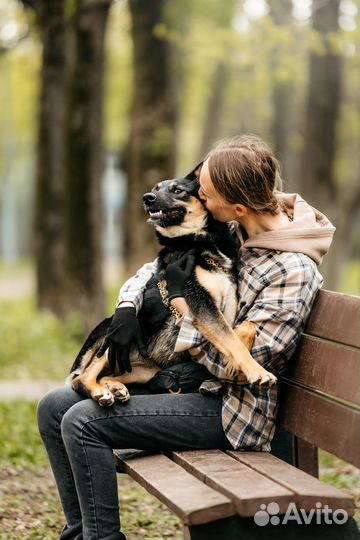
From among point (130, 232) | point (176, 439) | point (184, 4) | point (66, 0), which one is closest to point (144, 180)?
point (130, 232)

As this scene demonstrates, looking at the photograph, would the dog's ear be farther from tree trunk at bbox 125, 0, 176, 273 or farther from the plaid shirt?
tree trunk at bbox 125, 0, 176, 273

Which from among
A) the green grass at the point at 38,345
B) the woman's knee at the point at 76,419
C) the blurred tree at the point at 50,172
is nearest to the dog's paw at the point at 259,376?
the woman's knee at the point at 76,419

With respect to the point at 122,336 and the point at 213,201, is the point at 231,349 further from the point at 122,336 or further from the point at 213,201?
the point at 213,201

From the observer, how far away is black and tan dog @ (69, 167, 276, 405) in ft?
13.4

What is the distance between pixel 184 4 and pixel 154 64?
366 centimetres

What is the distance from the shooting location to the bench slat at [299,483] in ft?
10.6

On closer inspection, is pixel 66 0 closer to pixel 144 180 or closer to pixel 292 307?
pixel 144 180

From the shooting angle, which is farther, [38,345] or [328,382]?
[38,345]

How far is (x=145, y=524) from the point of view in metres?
4.95

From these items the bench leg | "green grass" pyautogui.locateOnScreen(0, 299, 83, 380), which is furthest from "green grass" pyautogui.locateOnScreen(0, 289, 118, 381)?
the bench leg

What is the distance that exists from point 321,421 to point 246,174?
3.79ft

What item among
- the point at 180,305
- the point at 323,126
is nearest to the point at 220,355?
the point at 180,305

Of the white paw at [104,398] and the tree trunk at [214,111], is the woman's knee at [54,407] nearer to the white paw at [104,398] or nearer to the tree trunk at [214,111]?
the white paw at [104,398]

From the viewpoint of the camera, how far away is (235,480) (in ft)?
11.1
